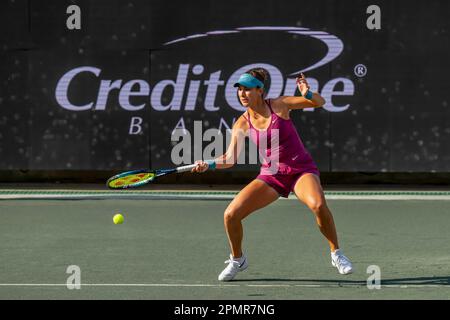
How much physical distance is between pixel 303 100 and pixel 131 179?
79.9 inches

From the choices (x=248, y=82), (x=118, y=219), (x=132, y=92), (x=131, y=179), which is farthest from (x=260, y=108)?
(x=132, y=92)

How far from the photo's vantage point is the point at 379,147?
18047 millimetres

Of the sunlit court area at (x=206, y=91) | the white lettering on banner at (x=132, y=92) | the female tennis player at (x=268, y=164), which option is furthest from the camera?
the white lettering on banner at (x=132, y=92)

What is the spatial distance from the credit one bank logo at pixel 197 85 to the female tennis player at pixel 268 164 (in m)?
8.46

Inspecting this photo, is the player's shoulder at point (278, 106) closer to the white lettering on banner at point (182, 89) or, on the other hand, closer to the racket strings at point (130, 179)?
the racket strings at point (130, 179)

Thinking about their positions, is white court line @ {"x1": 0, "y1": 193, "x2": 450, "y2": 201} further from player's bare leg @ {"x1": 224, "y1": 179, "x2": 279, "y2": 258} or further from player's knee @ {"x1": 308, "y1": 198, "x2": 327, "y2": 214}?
player's knee @ {"x1": 308, "y1": 198, "x2": 327, "y2": 214}

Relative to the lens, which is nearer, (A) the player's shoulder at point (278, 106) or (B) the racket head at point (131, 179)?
(A) the player's shoulder at point (278, 106)

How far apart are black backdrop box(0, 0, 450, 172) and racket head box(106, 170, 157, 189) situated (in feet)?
24.9

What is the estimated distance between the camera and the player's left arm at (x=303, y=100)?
29.6 ft

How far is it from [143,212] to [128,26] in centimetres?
435

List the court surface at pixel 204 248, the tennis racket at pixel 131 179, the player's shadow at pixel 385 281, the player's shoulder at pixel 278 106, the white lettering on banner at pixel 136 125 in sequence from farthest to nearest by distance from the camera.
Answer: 1. the white lettering on banner at pixel 136 125
2. the tennis racket at pixel 131 179
3. the player's shoulder at pixel 278 106
4. the player's shadow at pixel 385 281
5. the court surface at pixel 204 248

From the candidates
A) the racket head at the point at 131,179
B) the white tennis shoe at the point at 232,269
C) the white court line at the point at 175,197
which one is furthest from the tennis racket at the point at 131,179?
the white court line at the point at 175,197

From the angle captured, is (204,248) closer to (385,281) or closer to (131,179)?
(131,179)
